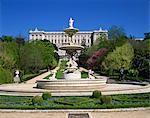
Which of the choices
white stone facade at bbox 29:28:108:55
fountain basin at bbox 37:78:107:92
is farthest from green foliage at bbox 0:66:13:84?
white stone facade at bbox 29:28:108:55

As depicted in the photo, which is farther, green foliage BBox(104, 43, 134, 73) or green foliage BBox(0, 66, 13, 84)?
green foliage BBox(104, 43, 134, 73)

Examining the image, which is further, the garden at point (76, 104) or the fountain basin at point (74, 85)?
the fountain basin at point (74, 85)

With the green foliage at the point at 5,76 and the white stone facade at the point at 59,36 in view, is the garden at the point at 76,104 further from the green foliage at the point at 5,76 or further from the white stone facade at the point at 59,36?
the white stone facade at the point at 59,36

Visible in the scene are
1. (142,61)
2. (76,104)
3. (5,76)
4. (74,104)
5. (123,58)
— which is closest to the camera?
(74,104)

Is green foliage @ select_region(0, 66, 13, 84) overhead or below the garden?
overhead

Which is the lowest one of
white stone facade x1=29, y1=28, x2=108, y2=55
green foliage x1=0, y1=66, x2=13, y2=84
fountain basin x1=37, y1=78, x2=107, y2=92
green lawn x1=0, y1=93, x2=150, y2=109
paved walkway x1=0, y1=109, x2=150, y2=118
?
Answer: paved walkway x1=0, y1=109, x2=150, y2=118

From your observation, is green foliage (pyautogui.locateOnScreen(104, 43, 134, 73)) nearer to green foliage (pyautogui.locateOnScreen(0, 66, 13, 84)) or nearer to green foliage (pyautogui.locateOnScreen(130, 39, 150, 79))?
green foliage (pyautogui.locateOnScreen(130, 39, 150, 79))

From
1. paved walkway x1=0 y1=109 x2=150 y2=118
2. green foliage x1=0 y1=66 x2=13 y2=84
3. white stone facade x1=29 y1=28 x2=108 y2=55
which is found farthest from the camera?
white stone facade x1=29 y1=28 x2=108 y2=55

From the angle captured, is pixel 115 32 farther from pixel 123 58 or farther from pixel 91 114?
pixel 91 114

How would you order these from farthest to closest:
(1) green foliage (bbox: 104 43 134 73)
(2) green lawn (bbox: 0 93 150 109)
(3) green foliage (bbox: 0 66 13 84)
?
(1) green foliage (bbox: 104 43 134 73) < (3) green foliage (bbox: 0 66 13 84) < (2) green lawn (bbox: 0 93 150 109)

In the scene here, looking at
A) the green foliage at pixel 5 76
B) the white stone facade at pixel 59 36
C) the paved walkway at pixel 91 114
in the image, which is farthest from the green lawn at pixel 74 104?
the white stone facade at pixel 59 36

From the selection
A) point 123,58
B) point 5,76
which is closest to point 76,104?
point 5,76

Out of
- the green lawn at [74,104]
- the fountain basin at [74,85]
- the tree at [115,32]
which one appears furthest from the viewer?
the tree at [115,32]

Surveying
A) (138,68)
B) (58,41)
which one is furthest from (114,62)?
(58,41)
